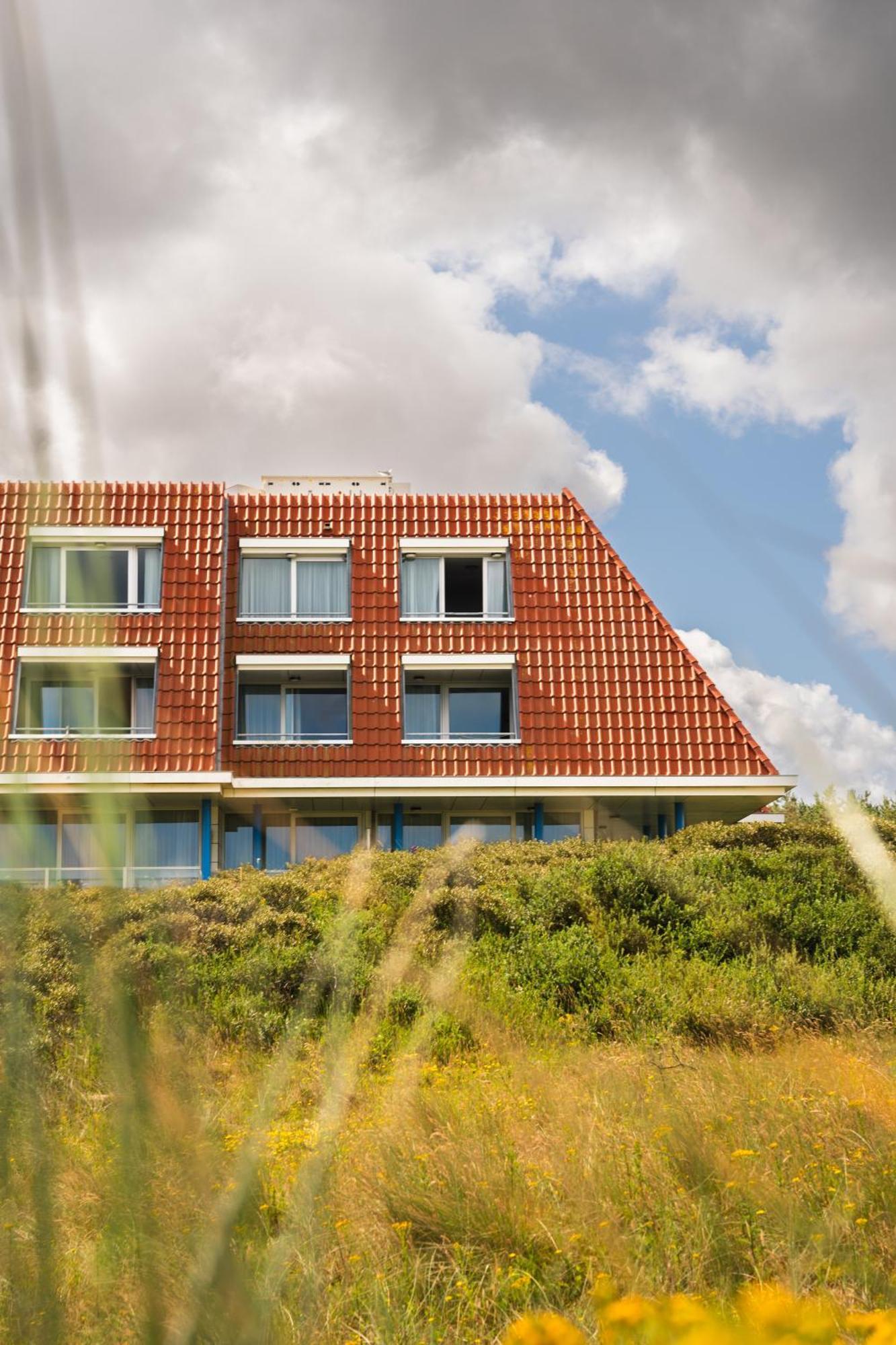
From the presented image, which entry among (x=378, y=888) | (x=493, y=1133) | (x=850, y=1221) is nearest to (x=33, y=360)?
(x=850, y=1221)

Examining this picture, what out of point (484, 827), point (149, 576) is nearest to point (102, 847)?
point (484, 827)

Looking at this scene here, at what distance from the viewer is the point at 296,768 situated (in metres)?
26.6

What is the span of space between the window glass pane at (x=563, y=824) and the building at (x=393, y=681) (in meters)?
0.05

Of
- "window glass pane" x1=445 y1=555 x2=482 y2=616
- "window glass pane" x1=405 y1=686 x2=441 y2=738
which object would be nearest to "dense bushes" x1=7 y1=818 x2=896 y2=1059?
"window glass pane" x1=405 y1=686 x2=441 y2=738

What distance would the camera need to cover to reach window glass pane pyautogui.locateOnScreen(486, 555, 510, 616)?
2875cm

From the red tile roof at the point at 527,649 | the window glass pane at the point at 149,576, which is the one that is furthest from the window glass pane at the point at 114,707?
the window glass pane at the point at 149,576

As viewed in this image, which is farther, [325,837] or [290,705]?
[290,705]

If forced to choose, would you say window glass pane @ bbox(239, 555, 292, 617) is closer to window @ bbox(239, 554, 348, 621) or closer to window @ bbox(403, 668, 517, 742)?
window @ bbox(239, 554, 348, 621)

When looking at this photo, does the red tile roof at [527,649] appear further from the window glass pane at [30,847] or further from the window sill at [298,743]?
the window glass pane at [30,847]

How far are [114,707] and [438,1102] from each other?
21.4 ft

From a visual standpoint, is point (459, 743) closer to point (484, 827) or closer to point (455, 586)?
point (484, 827)

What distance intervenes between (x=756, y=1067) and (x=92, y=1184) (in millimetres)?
4645

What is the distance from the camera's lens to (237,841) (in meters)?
27.4

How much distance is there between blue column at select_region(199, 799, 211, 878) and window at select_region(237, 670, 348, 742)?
1936 mm
